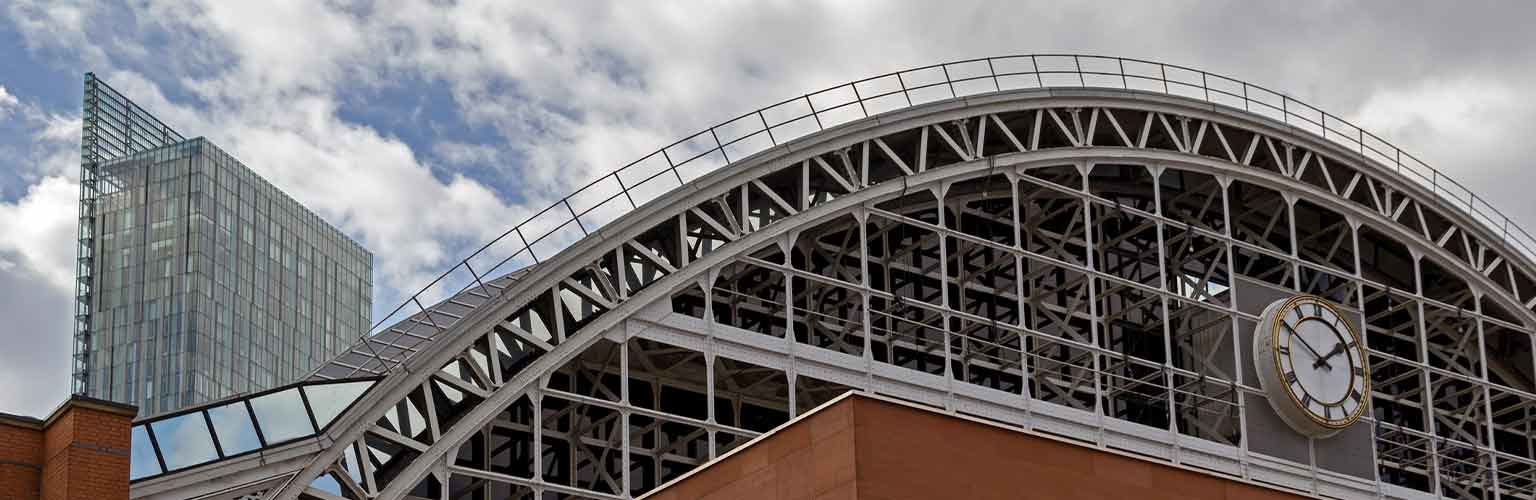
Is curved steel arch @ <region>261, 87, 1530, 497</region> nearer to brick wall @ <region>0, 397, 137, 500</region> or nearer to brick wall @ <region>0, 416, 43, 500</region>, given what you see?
brick wall @ <region>0, 397, 137, 500</region>

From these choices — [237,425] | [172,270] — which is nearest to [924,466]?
[237,425]

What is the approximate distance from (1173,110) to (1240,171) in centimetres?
214

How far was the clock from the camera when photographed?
44344 mm

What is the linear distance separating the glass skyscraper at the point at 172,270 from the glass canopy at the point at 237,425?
117 m

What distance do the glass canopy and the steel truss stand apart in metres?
0.82

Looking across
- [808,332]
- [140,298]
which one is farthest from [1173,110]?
[140,298]

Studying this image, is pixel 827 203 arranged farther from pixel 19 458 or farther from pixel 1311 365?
pixel 19 458

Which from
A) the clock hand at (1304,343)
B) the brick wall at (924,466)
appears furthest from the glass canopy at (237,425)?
the clock hand at (1304,343)

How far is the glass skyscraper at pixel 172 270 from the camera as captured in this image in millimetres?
151375

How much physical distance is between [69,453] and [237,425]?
693 cm

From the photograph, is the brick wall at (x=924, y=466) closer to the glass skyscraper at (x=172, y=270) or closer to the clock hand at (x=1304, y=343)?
the clock hand at (x=1304, y=343)

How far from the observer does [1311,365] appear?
1779 inches

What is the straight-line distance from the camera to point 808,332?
4269cm

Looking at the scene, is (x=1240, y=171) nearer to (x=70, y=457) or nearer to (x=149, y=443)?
(x=149, y=443)
